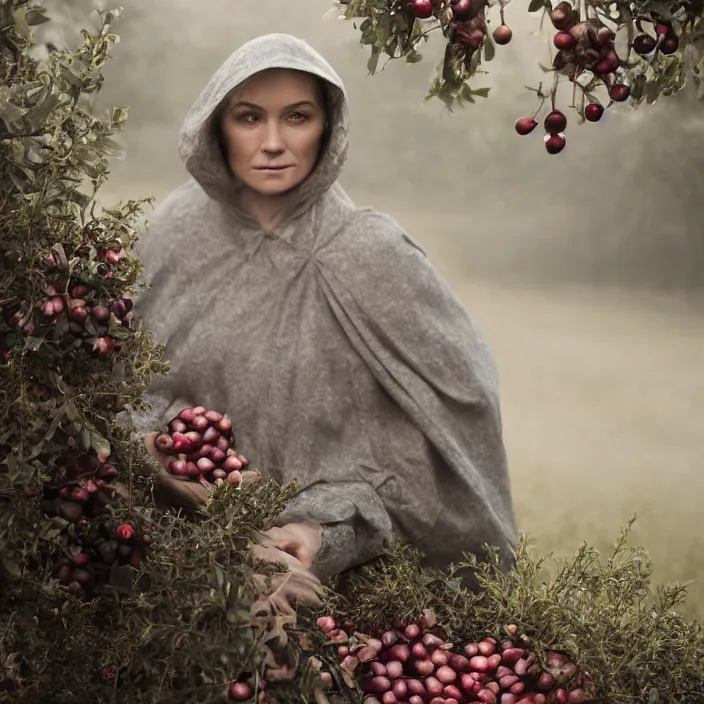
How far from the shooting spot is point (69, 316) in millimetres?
1096

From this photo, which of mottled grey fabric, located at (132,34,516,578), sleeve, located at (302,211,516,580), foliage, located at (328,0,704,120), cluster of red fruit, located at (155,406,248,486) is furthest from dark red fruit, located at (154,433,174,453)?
foliage, located at (328,0,704,120)

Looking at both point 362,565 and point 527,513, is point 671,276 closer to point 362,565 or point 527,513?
point 527,513

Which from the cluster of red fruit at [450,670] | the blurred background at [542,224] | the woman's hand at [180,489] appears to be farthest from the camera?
the blurred background at [542,224]

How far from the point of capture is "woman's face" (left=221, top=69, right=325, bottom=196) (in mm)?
1684

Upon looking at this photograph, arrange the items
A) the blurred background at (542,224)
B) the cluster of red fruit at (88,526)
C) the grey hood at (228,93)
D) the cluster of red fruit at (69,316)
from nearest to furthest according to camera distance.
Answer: the cluster of red fruit at (69,316) → the cluster of red fruit at (88,526) → the grey hood at (228,93) → the blurred background at (542,224)

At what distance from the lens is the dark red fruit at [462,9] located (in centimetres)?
111

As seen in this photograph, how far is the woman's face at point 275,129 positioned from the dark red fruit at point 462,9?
1.96ft

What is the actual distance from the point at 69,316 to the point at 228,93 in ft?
2.28

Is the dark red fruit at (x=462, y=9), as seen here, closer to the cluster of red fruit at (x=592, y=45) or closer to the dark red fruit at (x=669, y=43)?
the cluster of red fruit at (x=592, y=45)

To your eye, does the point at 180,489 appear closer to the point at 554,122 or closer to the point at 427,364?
the point at 427,364

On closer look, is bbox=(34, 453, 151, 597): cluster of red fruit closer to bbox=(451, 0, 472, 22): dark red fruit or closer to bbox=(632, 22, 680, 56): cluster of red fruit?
bbox=(451, 0, 472, 22): dark red fruit

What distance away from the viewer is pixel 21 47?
1.13m

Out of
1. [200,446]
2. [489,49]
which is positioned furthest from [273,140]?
[489,49]

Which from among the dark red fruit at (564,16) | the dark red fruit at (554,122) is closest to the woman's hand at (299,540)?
the dark red fruit at (554,122)
